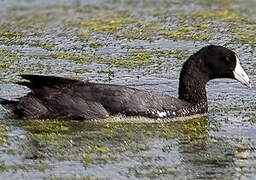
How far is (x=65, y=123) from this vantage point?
10.1 meters

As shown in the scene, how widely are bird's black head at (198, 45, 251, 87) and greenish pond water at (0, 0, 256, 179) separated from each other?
357 mm

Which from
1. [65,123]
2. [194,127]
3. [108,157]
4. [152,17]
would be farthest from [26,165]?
[152,17]

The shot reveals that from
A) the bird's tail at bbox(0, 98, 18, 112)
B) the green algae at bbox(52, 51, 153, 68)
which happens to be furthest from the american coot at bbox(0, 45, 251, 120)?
the green algae at bbox(52, 51, 153, 68)

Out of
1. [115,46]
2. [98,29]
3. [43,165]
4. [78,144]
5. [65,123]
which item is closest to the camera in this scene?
[43,165]

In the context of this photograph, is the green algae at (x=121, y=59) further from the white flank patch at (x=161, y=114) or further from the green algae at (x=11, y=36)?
the white flank patch at (x=161, y=114)

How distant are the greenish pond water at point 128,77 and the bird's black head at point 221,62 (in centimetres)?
36

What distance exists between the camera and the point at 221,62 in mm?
10680

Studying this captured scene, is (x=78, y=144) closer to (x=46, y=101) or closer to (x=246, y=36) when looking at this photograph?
(x=46, y=101)

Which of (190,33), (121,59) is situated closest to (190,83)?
(121,59)

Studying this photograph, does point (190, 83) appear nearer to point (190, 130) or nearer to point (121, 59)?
point (190, 130)

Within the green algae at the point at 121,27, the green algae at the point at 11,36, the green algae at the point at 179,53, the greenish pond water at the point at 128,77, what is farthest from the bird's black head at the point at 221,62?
the green algae at the point at 11,36

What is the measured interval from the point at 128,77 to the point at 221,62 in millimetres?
1701

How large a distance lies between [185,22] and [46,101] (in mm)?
5731

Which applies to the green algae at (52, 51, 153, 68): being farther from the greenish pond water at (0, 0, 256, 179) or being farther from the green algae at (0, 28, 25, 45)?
the green algae at (0, 28, 25, 45)
